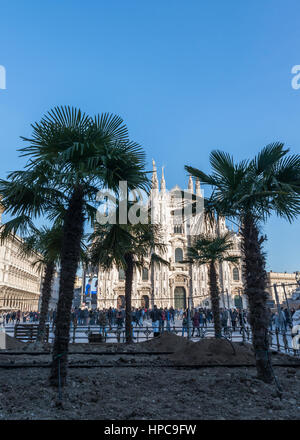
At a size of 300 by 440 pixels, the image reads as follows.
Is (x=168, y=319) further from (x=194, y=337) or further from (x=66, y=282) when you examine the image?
(x=66, y=282)

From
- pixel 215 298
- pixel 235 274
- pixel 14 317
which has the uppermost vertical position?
pixel 235 274

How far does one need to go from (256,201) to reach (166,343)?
7.41 m

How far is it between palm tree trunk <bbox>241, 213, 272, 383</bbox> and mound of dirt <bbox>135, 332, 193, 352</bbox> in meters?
4.83

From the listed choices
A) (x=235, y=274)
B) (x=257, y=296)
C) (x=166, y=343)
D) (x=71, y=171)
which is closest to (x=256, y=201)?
(x=257, y=296)

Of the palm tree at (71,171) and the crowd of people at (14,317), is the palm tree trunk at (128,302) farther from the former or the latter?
the crowd of people at (14,317)

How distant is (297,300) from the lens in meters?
17.8

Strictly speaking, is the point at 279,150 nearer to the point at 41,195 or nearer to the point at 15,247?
the point at 41,195

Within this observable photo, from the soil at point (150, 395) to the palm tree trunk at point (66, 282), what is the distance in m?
0.35

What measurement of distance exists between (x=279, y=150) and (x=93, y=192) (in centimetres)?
410

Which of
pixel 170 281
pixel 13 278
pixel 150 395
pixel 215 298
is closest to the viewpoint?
pixel 150 395

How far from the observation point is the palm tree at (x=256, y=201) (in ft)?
18.0

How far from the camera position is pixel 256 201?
5773 mm

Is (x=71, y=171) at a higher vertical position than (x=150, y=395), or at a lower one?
higher

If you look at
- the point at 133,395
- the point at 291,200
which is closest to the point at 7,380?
the point at 133,395
